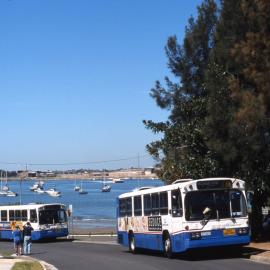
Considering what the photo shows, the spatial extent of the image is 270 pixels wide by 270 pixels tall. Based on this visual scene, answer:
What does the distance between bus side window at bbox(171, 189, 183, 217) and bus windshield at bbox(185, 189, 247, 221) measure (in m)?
0.26

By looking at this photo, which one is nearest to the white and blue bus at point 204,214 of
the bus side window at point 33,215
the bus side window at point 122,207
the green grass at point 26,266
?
the green grass at point 26,266

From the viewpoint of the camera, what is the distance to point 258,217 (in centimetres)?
2991

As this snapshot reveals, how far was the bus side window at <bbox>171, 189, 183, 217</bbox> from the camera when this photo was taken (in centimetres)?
2249

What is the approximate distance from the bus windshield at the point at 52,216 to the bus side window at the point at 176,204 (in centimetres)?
2249

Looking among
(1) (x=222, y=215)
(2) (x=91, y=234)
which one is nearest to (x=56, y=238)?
(2) (x=91, y=234)

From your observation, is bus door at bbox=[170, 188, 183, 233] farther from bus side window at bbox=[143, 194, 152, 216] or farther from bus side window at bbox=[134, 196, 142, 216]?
bus side window at bbox=[134, 196, 142, 216]

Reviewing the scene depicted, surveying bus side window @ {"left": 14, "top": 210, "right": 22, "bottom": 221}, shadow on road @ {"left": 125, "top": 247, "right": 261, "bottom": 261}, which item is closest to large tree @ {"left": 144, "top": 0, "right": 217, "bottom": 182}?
shadow on road @ {"left": 125, "top": 247, "right": 261, "bottom": 261}

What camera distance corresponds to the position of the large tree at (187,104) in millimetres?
30500

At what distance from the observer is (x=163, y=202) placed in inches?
954

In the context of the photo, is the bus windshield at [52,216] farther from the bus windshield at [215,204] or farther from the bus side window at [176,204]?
the bus windshield at [215,204]

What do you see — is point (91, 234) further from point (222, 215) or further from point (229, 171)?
point (222, 215)

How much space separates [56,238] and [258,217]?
72.2ft

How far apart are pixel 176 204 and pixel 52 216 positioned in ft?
76.0

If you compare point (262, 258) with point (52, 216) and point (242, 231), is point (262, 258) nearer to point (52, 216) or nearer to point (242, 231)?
point (242, 231)
